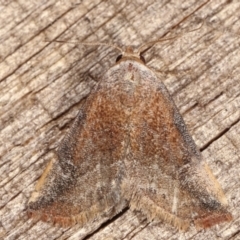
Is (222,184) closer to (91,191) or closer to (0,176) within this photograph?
(91,191)

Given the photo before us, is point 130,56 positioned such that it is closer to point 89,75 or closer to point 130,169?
point 89,75

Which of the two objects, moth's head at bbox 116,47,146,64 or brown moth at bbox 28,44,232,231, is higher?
moth's head at bbox 116,47,146,64

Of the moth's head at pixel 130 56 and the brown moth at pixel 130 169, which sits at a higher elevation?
the moth's head at pixel 130 56

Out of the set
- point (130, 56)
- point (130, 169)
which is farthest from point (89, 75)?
point (130, 169)

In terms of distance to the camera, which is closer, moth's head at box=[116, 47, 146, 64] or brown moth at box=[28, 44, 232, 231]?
brown moth at box=[28, 44, 232, 231]

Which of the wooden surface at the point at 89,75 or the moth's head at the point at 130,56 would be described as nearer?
the wooden surface at the point at 89,75
